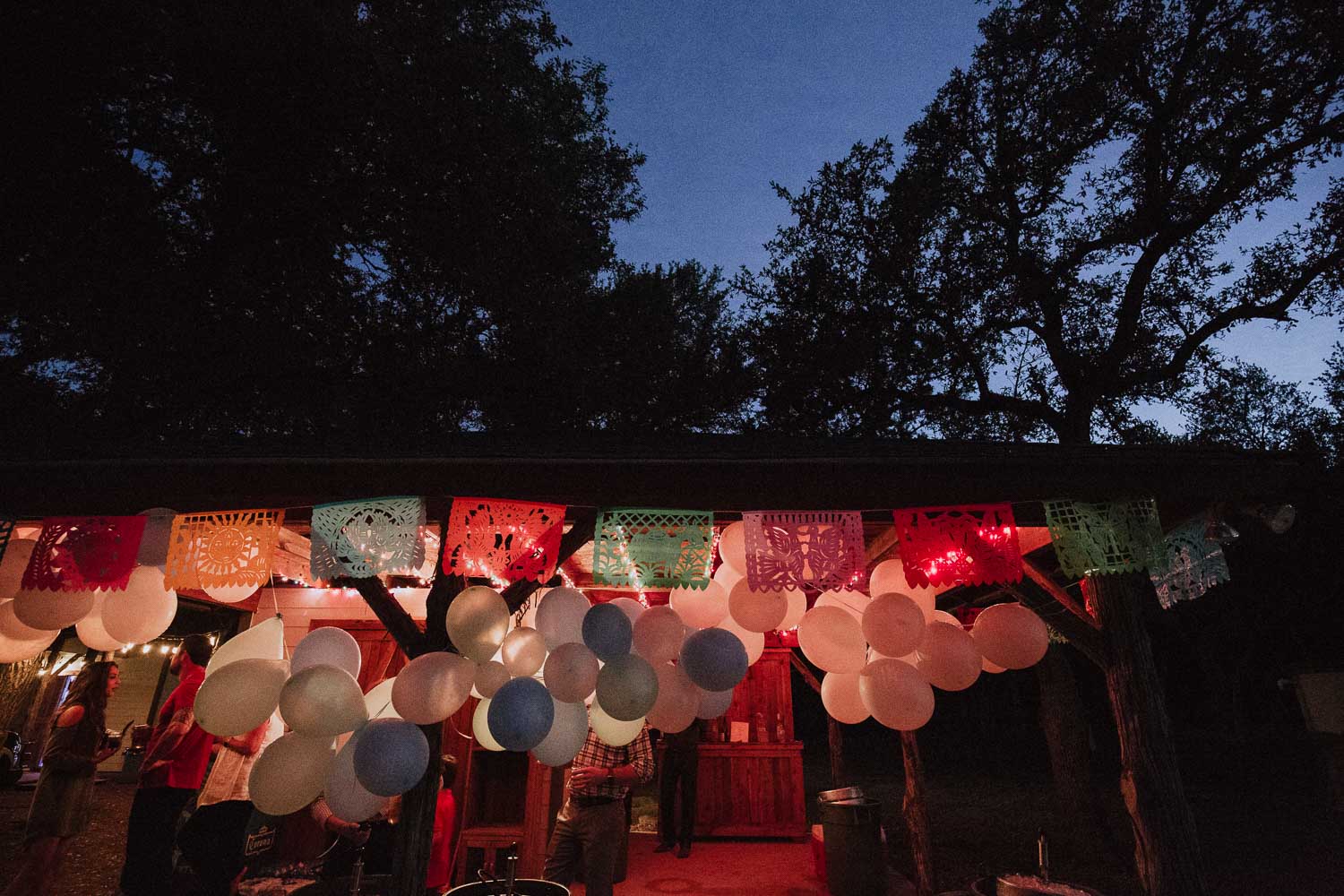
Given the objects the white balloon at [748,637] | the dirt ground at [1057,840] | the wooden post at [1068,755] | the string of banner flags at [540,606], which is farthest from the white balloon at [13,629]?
the wooden post at [1068,755]

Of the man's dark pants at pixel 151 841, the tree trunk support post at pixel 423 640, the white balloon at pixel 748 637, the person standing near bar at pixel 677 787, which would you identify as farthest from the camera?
the person standing near bar at pixel 677 787

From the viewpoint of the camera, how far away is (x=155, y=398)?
8422mm

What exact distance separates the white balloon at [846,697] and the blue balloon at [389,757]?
2604 mm

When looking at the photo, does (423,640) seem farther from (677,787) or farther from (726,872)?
(677,787)

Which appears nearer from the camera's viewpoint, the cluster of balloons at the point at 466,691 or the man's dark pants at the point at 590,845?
the cluster of balloons at the point at 466,691

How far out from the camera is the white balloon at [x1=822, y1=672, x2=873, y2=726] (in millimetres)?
4297

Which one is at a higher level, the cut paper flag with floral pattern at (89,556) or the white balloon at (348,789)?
the cut paper flag with floral pattern at (89,556)

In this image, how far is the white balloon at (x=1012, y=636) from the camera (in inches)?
149

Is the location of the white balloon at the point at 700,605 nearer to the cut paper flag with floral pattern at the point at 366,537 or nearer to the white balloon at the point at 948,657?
the white balloon at the point at 948,657

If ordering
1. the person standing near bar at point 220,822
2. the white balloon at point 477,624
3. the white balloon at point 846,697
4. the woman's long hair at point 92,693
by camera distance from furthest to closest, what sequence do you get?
1. the woman's long hair at point 92,693
2. the person standing near bar at point 220,822
3. the white balloon at point 846,697
4. the white balloon at point 477,624

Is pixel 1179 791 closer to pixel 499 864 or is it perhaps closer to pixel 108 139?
pixel 499 864

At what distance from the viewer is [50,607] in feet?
12.4

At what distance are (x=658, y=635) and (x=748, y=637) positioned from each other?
97cm

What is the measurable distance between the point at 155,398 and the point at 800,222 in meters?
10.7
